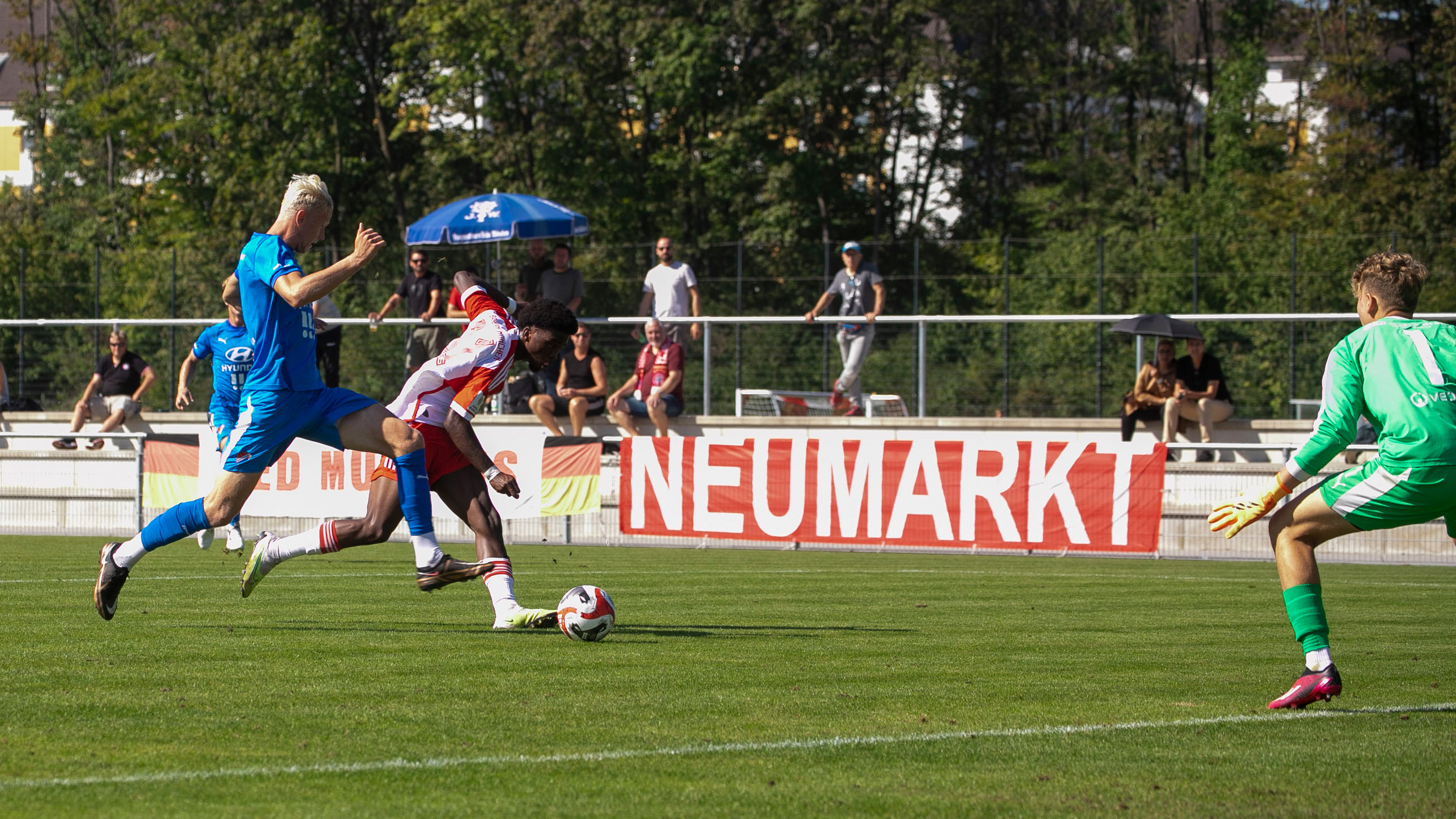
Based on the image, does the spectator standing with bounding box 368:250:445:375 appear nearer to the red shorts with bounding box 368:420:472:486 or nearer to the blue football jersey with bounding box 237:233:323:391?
the red shorts with bounding box 368:420:472:486

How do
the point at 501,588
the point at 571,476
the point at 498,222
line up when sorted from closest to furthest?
the point at 501,588, the point at 571,476, the point at 498,222

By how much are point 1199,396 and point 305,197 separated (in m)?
11.9

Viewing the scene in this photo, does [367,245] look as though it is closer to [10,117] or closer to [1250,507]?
[1250,507]

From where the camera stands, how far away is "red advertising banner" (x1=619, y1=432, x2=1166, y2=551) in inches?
631

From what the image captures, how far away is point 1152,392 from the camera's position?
17750mm

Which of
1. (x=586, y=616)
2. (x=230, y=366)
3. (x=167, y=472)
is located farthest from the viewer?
(x=167, y=472)

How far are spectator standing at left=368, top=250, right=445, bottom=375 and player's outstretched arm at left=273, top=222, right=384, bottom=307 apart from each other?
12.1m

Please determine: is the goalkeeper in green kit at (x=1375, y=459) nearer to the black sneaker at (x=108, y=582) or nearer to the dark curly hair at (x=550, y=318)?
the dark curly hair at (x=550, y=318)

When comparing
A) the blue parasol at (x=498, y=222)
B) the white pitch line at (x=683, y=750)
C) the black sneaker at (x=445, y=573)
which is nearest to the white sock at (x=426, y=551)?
the black sneaker at (x=445, y=573)

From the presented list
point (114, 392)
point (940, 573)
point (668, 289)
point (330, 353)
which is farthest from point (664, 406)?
point (114, 392)

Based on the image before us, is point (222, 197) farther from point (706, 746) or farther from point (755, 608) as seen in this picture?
point (706, 746)

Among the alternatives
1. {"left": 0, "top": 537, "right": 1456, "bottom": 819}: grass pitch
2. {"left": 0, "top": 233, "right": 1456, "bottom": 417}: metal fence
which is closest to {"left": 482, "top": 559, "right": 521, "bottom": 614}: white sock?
{"left": 0, "top": 537, "right": 1456, "bottom": 819}: grass pitch

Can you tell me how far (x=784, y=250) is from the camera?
28.3 m

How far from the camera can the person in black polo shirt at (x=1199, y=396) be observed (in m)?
17.4
